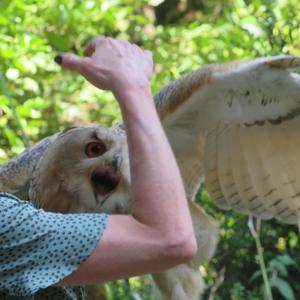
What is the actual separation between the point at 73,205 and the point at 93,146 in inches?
7.2

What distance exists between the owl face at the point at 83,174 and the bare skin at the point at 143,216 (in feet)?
2.50

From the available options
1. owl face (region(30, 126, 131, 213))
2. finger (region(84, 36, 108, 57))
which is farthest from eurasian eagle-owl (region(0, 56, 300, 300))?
finger (region(84, 36, 108, 57))

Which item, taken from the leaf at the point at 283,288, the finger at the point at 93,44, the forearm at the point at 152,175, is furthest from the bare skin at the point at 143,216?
the leaf at the point at 283,288

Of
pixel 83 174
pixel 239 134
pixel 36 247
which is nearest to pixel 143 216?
pixel 36 247

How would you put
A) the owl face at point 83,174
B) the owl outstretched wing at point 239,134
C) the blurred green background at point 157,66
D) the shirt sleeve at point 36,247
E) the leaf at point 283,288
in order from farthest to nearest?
the leaf at point 283,288 < the blurred green background at point 157,66 < the owl outstretched wing at point 239,134 < the owl face at point 83,174 < the shirt sleeve at point 36,247

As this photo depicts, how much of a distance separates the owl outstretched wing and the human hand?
0.87 meters

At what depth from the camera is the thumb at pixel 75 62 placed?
4.82 ft

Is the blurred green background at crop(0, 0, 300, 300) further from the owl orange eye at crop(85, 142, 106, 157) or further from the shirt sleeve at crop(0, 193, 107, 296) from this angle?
the shirt sleeve at crop(0, 193, 107, 296)

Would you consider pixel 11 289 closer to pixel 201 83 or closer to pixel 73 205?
pixel 73 205

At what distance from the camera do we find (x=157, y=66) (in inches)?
211

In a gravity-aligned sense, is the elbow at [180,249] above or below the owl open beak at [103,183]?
above

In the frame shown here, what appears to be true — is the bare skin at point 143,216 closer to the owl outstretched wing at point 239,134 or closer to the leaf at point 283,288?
the owl outstretched wing at point 239,134

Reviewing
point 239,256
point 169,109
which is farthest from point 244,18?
point 169,109

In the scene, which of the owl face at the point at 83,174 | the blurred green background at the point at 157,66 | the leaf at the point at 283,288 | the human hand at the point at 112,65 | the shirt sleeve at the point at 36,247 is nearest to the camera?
the shirt sleeve at the point at 36,247
